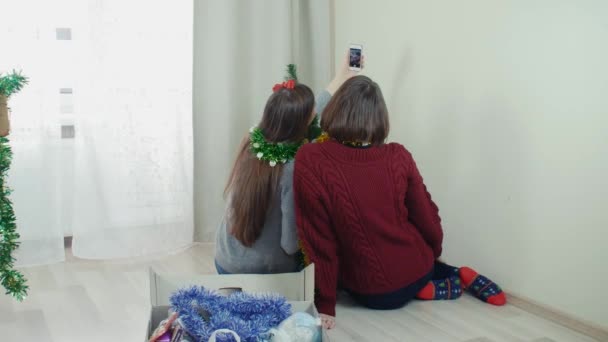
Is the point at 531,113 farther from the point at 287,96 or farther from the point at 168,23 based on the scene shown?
the point at 168,23

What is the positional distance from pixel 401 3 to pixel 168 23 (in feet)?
3.33

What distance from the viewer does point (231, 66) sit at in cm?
272

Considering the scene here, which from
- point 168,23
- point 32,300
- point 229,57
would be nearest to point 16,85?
point 32,300

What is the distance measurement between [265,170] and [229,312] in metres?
0.90

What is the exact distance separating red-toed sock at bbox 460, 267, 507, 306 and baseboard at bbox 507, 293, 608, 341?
48 mm

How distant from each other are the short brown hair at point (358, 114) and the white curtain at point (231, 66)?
1.01 metres

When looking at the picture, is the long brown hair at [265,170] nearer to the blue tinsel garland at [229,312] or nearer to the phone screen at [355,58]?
the phone screen at [355,58]

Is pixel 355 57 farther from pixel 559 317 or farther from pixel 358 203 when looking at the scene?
pixel 559 317

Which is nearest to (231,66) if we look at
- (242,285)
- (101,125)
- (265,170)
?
(101,125)

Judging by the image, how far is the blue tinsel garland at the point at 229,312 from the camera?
89cm

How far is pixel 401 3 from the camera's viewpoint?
7.94 ft

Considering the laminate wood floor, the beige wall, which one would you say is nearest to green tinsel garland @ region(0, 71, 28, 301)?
the laminate wood floor

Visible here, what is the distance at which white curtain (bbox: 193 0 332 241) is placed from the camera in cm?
267

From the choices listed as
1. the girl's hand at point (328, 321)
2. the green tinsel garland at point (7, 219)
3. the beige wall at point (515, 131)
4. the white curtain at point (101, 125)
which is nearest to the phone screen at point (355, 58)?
the beige wall at point (515, 131)
